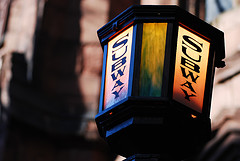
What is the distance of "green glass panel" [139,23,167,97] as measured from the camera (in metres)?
2.03

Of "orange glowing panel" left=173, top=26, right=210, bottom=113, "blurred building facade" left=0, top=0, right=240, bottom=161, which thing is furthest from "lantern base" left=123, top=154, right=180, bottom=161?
"blurred building facade" left=0, top=0, right=240, bottom=161

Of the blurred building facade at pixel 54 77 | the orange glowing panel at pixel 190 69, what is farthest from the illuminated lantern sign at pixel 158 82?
the blurred building facade at pixel 54 77

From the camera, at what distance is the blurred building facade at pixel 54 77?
6566mm

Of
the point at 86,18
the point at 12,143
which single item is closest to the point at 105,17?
the point at 86,18

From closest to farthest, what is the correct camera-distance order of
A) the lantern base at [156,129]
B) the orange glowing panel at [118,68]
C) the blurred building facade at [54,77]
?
the lantern base at [156,129]
the orange glowing panel at [118,68]
the blurred building facade at [54,77]

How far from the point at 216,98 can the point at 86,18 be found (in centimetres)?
316

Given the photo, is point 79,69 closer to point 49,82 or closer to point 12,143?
point 49,82

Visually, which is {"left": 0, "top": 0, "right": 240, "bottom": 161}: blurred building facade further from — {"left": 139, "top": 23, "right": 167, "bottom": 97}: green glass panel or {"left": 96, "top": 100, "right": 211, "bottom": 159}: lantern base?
{"left": 96, "top": 100, "right": 211, "bottom": 159}: lantern base

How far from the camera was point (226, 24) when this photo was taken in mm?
4992

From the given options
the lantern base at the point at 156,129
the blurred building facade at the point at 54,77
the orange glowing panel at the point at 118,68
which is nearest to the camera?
the lantern base at the point at 156,129

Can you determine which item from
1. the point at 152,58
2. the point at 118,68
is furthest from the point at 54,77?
the point at 152,58

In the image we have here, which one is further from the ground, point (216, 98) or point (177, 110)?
point (216, 98)

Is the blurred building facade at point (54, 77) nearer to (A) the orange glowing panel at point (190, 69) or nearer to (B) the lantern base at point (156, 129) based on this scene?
(A) the orange glowing panel at point (190, 69)

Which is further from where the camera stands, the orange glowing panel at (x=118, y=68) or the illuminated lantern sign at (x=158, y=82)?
the orange glowing panel at (x=118, y=68)
